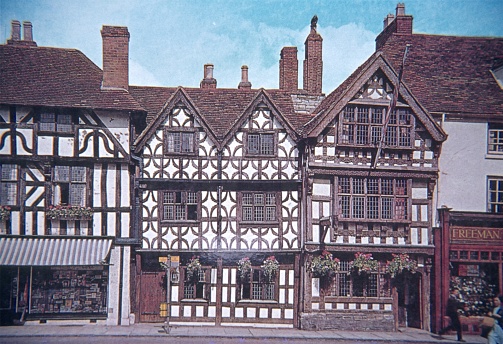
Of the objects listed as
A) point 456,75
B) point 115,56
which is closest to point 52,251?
point 115,56

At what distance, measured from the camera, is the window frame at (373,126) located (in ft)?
48.9

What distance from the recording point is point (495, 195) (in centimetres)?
1456

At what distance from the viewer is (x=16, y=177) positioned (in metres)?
13.7

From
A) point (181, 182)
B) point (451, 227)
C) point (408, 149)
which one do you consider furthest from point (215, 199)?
point (451, 227)

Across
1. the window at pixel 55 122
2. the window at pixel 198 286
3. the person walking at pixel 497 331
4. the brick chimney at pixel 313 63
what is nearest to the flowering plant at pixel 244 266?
the window at pixel 198 286

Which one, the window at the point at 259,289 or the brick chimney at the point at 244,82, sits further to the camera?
the brick chimney at the point at 244,82

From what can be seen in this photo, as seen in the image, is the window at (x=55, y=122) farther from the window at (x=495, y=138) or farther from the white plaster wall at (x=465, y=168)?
the window at (x=495, y=138)

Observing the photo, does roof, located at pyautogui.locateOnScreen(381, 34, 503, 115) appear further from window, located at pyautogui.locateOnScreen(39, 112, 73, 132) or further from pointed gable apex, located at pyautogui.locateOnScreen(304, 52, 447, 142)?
window, located at pyautogui.locateOnScreen(39, 112, 73, 132)

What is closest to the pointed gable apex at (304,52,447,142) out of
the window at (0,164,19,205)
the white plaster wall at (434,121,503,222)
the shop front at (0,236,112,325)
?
the white plaster wall at (434,121,503,222)

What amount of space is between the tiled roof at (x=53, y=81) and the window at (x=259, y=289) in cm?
599

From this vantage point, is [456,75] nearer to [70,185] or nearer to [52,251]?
[70,185]

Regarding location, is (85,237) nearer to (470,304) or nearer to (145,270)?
(145,270)

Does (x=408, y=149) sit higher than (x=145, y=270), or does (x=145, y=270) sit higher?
(x=408, y=149)

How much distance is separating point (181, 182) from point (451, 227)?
25.8 feet
